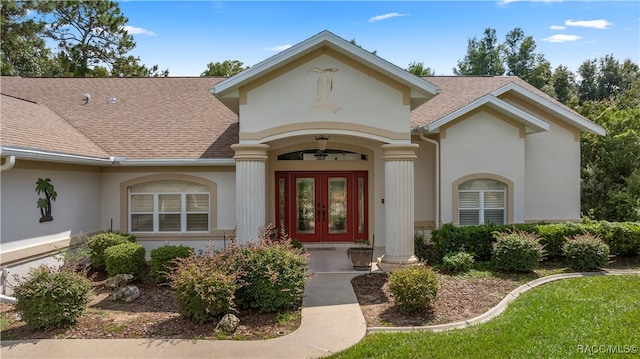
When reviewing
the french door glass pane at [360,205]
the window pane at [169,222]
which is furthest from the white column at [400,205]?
the window pane at [169,222]

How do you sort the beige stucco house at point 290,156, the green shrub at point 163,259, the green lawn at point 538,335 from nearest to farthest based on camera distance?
1. the green lawn at point 538,335
2. the green shrub at point 163,259
3. the beige stucco house at point 290,156

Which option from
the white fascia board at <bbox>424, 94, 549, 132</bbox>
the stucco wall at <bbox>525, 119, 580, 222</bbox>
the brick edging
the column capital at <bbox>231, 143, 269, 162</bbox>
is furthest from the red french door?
the stucco wall at <bbox>525, 119, 580, 222</bbox>

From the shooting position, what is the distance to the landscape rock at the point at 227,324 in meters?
6.56

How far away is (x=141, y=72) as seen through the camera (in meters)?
31.6

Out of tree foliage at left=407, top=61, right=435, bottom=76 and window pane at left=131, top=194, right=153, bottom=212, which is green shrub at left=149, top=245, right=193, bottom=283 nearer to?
window pane at left=131, top=194, right=153, bottom=212

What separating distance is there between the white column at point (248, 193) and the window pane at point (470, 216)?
665 centimetres

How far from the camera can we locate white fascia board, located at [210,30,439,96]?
31.5ft

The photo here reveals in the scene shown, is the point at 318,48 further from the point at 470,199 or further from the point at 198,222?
the point at 470,199

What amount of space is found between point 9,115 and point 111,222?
4.04m

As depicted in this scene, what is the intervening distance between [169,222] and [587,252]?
12.1 meters

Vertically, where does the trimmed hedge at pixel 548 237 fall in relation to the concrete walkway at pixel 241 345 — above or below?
above

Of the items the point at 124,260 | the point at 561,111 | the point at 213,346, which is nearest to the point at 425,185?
the point at 561,111

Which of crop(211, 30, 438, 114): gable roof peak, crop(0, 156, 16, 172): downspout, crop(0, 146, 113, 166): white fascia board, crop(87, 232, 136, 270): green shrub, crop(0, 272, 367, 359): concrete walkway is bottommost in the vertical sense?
crop(0, 272, 367, 359): concrete walkway

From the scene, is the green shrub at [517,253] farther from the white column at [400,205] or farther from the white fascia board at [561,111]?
the white fascia board at [561,111]
